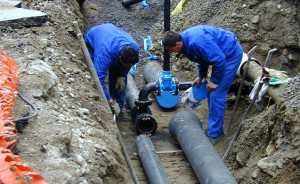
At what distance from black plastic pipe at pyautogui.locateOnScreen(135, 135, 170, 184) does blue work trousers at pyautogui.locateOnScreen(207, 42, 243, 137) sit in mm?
974

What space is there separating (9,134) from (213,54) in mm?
2874

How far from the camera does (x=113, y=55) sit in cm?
485

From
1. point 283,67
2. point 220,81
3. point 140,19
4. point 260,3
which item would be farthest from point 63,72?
point 140,19

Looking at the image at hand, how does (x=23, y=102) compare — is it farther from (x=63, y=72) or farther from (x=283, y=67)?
(x=283, y=67)

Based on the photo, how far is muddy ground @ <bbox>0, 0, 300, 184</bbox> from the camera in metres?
2.65

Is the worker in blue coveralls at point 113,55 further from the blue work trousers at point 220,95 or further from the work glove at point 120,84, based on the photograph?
the blue work trousers at point 220,95

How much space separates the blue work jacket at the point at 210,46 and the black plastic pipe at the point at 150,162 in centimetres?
121

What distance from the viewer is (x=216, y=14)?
24.5ft

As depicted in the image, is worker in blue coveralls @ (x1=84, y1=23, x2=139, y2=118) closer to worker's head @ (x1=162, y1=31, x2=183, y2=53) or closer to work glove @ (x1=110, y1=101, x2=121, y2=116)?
work glove @ (x1=110, y1=101, x2=121, y2=116)

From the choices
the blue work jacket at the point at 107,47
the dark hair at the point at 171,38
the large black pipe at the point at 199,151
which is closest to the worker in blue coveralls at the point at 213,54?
the dark hair at the point at 171,38

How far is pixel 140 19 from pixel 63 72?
5994mm

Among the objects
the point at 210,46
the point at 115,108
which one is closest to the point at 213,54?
the point at 210,46

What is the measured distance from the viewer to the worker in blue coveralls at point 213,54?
4562mm

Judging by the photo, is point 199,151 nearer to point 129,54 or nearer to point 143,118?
point 143,118
